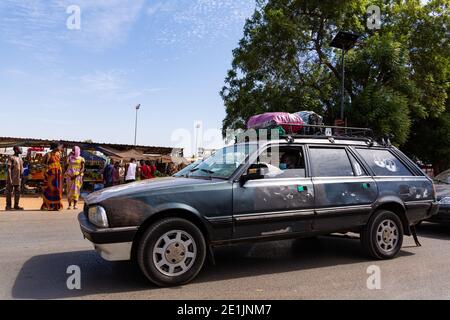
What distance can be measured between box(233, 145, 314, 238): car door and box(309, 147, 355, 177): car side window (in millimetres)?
214

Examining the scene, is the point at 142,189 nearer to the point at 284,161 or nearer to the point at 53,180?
the point at 284,161

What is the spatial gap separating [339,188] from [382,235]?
3.38ft

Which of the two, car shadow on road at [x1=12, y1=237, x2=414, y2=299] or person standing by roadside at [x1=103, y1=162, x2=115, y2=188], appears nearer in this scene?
car shadow on road at [x1=12, y1=237, x2=414, y2=299]

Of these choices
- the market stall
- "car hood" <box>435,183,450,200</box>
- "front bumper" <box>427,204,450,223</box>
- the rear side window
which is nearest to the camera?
the rear side window

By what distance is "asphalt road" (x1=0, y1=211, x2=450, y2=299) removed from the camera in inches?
172

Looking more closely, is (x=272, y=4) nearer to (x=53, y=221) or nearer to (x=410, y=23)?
(x=410, y=23)

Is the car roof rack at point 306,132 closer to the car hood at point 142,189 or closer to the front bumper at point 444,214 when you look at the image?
the car hood at point 142,189

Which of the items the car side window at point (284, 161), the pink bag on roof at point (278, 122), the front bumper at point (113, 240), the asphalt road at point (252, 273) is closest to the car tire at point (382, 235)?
the asphalt road at point (252, 273)

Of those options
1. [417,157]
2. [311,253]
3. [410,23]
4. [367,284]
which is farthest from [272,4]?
[367,284]

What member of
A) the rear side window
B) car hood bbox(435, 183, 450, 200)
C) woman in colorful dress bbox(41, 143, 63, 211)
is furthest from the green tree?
the rear side window

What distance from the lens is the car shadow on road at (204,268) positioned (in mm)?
4449

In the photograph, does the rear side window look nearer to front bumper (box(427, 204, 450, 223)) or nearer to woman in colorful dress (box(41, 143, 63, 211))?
front bumper (box(427, 204, 450, 223))
